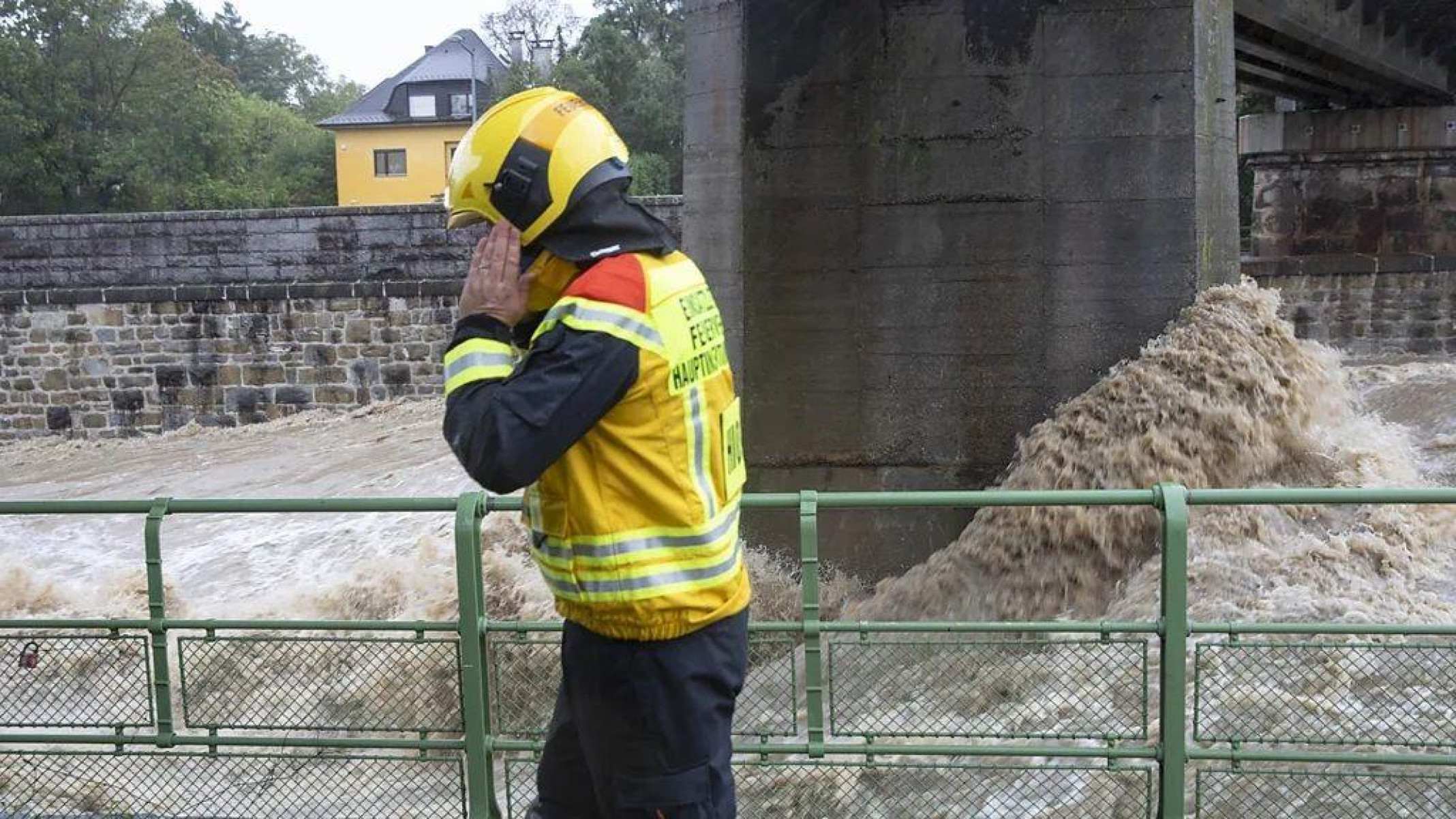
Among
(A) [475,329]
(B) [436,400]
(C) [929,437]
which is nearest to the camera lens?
(A) [475,329]

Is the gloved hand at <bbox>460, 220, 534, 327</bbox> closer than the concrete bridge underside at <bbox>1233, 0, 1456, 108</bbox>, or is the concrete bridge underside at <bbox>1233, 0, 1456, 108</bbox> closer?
the gloved hand at <bbox>460, 220, 534, 327</bbox>

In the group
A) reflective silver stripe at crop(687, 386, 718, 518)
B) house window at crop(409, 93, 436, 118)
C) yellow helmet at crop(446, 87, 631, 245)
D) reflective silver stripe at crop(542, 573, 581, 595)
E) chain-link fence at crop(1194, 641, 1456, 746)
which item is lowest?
chain-link fence at crop(1194, 641, 1456, 746)

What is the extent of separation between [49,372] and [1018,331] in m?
15.6

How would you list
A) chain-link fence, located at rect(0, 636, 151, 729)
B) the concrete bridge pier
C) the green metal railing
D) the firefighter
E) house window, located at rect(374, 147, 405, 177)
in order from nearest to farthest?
the firefighter → the green metal railing → chain-link fence, located at rect(0, 636, 151, 729) → the concrete bridge pier → house window, located at rect(374, 147, 405, 177)

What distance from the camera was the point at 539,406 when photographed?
2.69 m

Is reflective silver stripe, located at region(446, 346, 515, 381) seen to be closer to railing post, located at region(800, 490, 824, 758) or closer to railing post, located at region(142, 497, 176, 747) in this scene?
railing post, located at region(800, 490, 824, 758)

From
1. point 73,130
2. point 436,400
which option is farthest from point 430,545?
point 73,130

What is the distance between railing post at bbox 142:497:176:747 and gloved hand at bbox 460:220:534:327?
2.14 metres

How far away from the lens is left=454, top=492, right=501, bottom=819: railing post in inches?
177

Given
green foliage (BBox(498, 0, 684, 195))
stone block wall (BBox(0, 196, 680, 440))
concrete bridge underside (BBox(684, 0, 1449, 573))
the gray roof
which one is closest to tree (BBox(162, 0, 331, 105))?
the gray roof

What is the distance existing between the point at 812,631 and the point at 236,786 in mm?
2060

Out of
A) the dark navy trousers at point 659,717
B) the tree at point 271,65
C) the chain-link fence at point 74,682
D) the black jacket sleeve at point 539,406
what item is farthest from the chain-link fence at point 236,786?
the tree at point 271,65

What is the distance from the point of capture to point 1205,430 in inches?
355

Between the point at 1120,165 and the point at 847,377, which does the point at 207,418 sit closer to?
the point at 847,377
